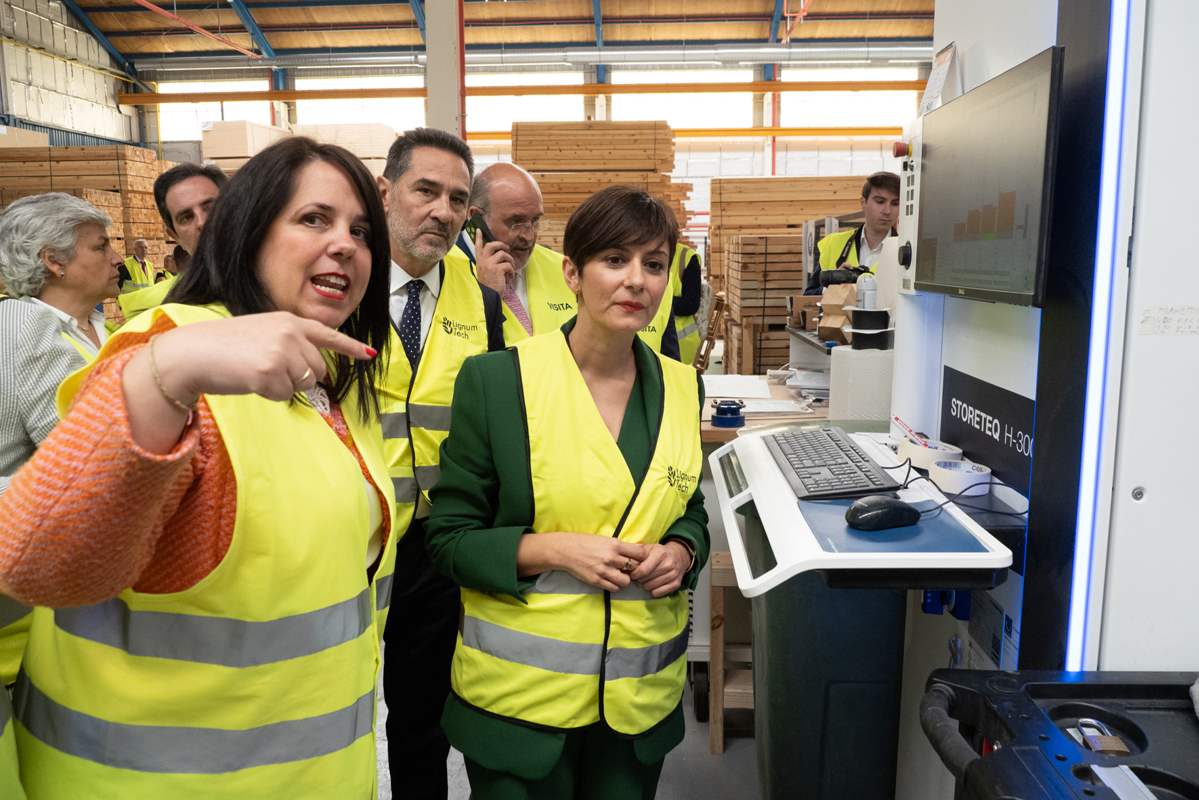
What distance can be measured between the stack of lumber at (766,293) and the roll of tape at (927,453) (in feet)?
16.1

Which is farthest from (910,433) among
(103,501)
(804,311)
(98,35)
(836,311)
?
(98,35)

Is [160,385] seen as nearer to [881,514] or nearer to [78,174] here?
[881,514]

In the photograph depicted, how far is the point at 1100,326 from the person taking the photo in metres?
1.34

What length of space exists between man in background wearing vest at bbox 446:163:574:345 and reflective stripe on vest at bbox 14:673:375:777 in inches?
67.2

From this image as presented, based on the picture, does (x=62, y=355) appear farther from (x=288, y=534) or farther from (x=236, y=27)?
(x=236, y=27)

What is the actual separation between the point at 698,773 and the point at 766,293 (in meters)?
4.57

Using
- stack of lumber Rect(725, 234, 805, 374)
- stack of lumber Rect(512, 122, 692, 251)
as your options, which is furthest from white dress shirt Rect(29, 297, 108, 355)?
stack of lumber Rect(512, 122, 692, 251)

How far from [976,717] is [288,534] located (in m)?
0.96

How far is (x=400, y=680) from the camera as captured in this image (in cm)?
225

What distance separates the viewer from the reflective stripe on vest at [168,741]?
1076 mm

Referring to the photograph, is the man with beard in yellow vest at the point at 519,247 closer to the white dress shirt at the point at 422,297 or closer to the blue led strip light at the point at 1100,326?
the white dress shirt at the point at 422,297

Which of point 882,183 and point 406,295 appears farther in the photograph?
point 882,183

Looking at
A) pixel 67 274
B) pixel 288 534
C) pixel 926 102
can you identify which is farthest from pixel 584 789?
pixel 67 274

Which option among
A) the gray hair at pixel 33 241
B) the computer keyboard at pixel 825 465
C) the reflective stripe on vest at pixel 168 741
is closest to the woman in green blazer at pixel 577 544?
the computer keyboard at pixel 825 465
